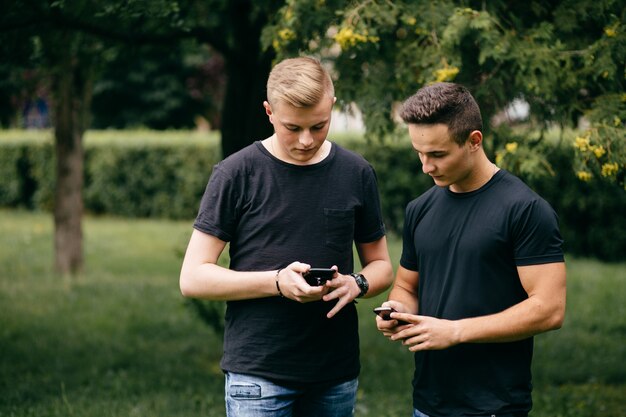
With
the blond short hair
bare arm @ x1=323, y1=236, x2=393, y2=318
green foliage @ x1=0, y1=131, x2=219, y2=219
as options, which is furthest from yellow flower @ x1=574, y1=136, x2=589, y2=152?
green foliage @ x1=0, y1=131, x2=219, y2=219

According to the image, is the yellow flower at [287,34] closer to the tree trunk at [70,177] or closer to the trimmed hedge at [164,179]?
the tree trunk at [70,177]

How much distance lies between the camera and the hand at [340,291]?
2775 millimetres

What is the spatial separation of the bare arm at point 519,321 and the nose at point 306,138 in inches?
25.0

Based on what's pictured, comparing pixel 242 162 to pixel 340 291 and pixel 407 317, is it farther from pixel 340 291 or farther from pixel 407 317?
pixel 407 317

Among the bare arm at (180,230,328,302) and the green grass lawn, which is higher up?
the bare arm at (180,230,328,302)

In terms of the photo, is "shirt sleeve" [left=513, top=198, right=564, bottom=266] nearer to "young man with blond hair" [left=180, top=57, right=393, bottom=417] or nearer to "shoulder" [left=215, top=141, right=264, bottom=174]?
"young man with blond hair" [left=180, top=57, right=393, bottom=417]

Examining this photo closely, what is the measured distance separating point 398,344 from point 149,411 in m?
2.99

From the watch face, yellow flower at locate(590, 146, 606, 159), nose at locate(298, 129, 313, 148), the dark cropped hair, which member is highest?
the dark cropped hair

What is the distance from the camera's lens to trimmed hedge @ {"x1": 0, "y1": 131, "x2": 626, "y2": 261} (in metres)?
13.2

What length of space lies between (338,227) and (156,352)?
201 inches

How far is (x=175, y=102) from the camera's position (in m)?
28.1

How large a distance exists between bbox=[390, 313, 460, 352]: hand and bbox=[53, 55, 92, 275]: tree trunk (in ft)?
29.3

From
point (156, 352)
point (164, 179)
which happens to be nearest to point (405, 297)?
point (156, 352)

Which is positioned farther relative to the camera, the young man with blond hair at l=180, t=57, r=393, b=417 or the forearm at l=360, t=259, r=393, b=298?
the forearm at l=360, t=259, r=393, b=298
